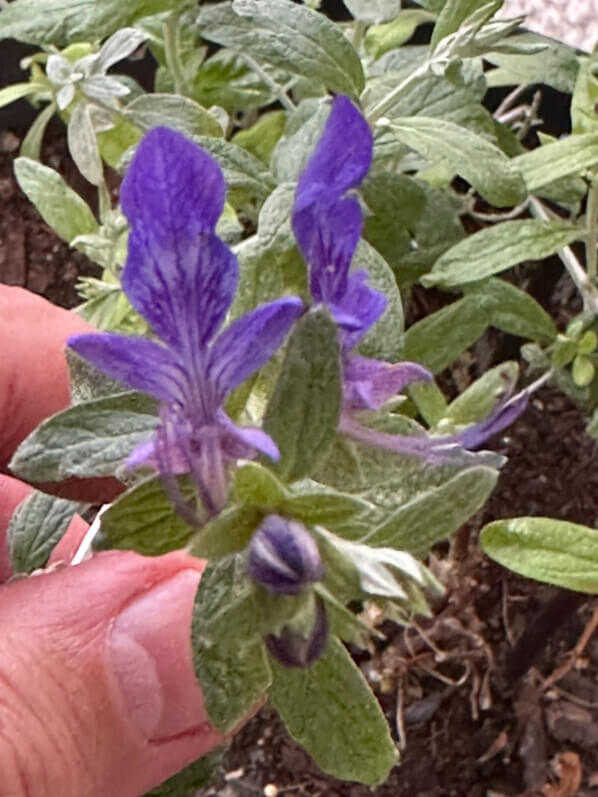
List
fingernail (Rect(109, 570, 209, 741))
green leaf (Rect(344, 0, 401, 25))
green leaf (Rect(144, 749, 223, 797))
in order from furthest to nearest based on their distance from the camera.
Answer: green leaf (Rect(344, 0, 401, 25)) → green leaf (Rect(144, 749, 223, 797)) → fingernail (Rect(109, 570, 209, 741))

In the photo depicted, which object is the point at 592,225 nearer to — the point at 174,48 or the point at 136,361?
the point at 174,48

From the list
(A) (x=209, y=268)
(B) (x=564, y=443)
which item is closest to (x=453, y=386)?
(B) (x=564, y=443)

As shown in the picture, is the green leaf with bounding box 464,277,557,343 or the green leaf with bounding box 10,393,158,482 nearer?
the green leaf with bounding box 10,393,158,482

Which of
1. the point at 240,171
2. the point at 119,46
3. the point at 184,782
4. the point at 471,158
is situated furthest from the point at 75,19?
the point at 184,782

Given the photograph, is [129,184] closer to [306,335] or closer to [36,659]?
[306,335]

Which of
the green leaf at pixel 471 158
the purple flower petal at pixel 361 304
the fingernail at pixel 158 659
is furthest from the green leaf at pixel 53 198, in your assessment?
the purple flower petal at pixel 361 304

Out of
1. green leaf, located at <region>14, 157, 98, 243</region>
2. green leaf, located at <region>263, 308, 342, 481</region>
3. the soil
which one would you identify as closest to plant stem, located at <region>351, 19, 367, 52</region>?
green leaf, located at <region>14, 157, 98, 243</region>

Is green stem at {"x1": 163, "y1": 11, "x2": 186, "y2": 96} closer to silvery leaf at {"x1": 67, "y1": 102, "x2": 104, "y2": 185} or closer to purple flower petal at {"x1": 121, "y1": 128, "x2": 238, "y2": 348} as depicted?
silvery leaf at {"x1": 67, "y1": 102, "x2": 104, "y2": 185}

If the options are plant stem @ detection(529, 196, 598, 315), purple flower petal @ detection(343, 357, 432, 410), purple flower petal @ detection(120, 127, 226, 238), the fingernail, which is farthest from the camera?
plant stem @ detection(529, 196, 598, 315)
